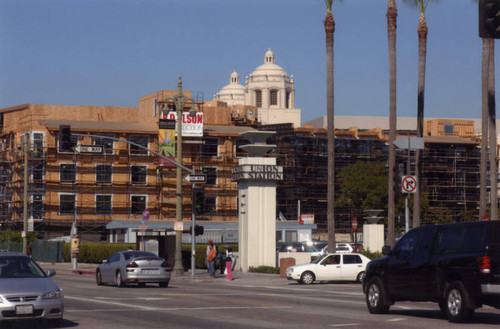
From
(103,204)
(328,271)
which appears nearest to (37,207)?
(103,204)

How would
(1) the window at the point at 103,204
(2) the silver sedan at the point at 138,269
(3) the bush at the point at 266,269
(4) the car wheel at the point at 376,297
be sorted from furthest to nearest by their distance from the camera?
(1) the window at the point at 103,204
(3) the bush at the point at 266,269
(2) the silver sedan at the point at 138,269
(4) the car wheel at the point at 376,297

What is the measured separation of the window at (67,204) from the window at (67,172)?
1957 mm

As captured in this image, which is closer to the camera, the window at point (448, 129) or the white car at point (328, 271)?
the white car at point (328, 271)

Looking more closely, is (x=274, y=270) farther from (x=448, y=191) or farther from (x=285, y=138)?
(x=448, y=191)

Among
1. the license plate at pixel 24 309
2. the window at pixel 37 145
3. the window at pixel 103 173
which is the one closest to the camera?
the license plate at pixel 24 309

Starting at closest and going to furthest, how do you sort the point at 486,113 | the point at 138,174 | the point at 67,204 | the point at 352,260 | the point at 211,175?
the point at 352,260, the point at 486,113, the point at 67,204, the point at 138,174, the point at 211,175

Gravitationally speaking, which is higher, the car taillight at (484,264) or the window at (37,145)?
the window at (37,145)

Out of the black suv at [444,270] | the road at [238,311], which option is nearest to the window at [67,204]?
the road at [238,311]

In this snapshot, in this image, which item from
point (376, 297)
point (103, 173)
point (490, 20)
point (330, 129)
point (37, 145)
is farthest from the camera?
point (103, 173)

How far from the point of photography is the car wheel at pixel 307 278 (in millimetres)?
39844

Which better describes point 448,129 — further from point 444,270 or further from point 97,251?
point 444,270

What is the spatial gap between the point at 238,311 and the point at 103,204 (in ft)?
265

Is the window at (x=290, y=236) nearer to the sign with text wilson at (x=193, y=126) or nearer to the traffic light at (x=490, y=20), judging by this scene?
the sign with text wilson at (x=193, y=126)

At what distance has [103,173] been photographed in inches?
4026
